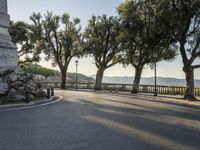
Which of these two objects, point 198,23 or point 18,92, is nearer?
point 18,92

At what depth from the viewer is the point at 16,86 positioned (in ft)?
60.6

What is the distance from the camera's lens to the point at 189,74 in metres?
23.8

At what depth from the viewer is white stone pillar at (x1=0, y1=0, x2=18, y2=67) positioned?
68.8 ft

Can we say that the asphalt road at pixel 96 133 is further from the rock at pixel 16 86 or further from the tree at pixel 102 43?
the tree at pixel 102 43

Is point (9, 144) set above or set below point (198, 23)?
below

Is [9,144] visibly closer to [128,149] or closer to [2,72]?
[128,149]

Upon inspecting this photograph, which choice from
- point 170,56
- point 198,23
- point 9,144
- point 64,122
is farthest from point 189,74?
point 9,144

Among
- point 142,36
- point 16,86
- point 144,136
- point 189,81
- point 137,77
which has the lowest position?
point 144,136

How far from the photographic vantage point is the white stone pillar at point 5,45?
826 inches

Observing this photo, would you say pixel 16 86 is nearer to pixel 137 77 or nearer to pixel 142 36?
pixel 142 36

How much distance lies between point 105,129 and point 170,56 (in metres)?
24.3

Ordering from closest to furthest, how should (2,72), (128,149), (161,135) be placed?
(128,149) < (161,135) < (2,72)

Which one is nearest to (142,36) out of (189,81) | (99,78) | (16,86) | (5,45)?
(189,81)

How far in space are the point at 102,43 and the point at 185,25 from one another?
18.7 meters
